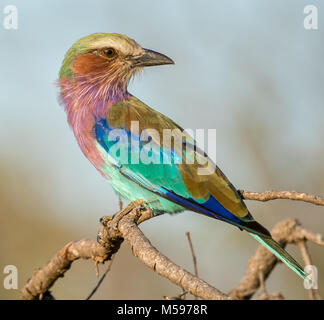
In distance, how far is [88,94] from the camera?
5.32m

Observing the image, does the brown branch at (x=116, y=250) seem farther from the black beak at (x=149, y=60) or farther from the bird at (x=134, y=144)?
the black beak at (x=149, y=60)

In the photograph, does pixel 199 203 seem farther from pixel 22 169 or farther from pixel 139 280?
pixel 22 169

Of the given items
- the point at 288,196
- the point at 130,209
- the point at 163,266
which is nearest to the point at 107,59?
the point at 130,209

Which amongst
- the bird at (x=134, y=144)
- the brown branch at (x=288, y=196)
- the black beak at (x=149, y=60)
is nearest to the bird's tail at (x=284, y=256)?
the bird at (x=134, y=144)

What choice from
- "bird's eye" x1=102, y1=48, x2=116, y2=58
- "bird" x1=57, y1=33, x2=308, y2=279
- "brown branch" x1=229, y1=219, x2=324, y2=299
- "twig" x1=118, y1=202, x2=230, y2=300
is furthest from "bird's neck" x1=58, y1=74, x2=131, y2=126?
"brown branch" x1=229, y1=219, x2=324, y2=299

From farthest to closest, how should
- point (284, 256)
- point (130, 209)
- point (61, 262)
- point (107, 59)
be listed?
point (107, 59) < point (61, 262) < point (130, 209) < point (284, 256)

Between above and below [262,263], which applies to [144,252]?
above

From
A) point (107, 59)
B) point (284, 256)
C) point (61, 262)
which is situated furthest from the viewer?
point (107, 59)

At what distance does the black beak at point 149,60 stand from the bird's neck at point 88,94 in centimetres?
27

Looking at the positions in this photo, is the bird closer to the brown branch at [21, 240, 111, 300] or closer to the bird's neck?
the bird's neck

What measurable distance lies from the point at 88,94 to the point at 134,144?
746mm

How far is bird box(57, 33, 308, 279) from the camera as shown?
4656 mm

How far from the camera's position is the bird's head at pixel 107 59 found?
17.4 ft

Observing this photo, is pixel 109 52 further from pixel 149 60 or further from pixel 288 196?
pixel 288 196
